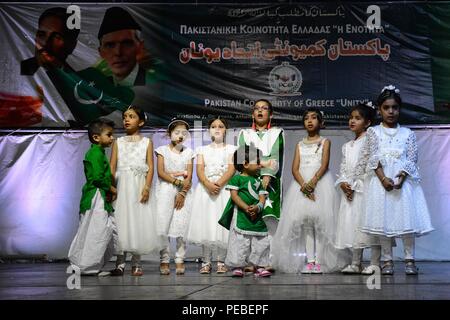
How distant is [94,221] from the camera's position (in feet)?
19.2

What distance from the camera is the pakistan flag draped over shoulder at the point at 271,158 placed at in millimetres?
6086

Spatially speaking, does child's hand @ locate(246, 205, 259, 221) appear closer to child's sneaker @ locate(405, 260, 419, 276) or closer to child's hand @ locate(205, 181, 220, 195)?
child's hand @ locate(205, 181, 220, 195)

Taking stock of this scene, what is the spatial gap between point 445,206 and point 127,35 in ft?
14.1

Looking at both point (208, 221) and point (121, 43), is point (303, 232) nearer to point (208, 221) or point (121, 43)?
point (208, 221)

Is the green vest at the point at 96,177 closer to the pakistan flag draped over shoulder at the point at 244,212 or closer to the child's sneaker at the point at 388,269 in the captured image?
the pakistan flag draped over shoulder at the point at 244,212

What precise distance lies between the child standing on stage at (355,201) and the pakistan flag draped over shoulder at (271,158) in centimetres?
58

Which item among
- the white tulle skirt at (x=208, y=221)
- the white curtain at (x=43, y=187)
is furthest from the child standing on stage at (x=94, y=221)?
the white curtain at (x=43, y=187)

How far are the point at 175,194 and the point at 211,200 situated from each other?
339mm

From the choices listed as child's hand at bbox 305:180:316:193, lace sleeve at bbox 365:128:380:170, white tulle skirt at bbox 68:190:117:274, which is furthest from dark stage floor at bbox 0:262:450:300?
lace sleeve at bbox 365:128:380:170

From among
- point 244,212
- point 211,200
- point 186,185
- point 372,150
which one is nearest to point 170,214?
point 186,185

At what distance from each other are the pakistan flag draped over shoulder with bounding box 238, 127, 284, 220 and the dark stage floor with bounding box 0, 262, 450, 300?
64cm

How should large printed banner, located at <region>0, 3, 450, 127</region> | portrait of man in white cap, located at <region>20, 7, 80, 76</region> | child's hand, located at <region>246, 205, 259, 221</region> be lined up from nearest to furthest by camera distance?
1. child's hand, located at <region>246, 205, 259, 221</region>
2. large printed banner, located at <region>0, 3, 450, 127</region>
3. portrait of man in white cap, located at <region>20, 7, 80, 76</region>

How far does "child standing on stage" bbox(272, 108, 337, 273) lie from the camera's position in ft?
20.1
